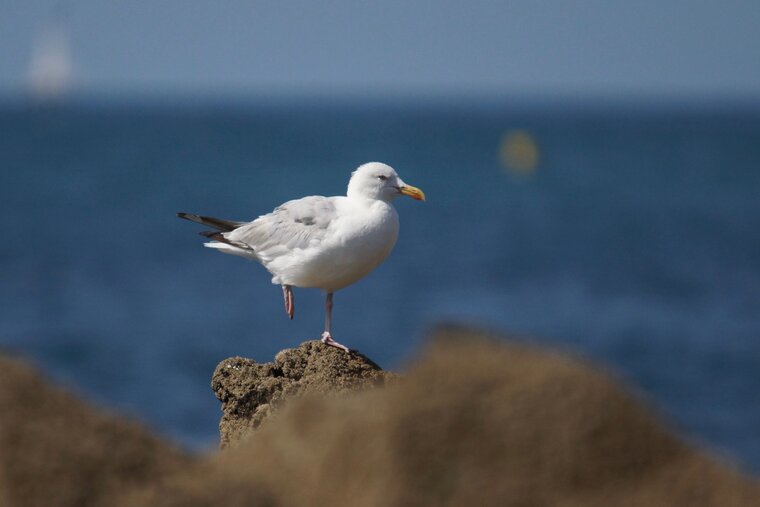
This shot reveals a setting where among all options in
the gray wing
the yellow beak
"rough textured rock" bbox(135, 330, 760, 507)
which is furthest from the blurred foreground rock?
the yellow beak

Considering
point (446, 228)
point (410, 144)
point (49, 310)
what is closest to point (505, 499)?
point (49, 310)

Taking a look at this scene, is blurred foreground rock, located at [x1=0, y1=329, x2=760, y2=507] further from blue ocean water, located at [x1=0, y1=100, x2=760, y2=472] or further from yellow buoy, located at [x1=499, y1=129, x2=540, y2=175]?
yellow buoy, located at [x1=499, y1=129, x2=540, y2=175]

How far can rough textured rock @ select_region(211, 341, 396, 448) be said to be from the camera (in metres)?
6.62

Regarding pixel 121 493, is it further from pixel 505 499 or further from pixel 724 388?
pixel 724 388

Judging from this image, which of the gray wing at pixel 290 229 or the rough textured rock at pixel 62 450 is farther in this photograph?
the gray wing at pixel 290 229

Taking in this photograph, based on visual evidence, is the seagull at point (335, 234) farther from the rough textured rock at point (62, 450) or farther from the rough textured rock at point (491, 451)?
the rough textured rock at point (491, 451)

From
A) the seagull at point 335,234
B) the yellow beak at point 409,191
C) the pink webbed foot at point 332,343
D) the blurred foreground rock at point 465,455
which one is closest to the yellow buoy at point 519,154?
the yellow beak at point 409,191

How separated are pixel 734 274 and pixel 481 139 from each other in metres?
97.8

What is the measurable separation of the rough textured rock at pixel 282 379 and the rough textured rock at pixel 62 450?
3.00 meters

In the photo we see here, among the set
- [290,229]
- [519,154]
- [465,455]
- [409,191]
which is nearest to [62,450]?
[465,455]

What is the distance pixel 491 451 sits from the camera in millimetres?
3100

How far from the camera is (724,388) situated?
977 inches

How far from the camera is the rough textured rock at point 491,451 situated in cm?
309

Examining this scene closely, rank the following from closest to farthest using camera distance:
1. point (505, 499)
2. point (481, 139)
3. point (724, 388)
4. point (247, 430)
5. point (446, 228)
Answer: point (505, 499) < point (247, 430) < point (724, 388) < point (446, 228) < point (481, 139)
